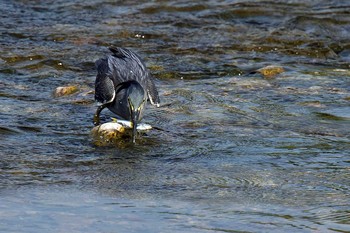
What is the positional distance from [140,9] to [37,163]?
698cm

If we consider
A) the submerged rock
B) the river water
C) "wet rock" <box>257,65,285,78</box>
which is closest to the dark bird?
the submerged rock

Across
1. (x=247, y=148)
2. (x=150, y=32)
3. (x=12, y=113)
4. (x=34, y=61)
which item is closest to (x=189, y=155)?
(x=247, y=148)

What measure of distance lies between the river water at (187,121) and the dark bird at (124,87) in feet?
0.82

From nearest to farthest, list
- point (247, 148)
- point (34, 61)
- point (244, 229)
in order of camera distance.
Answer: point (244, 229) → point (247, 148) → point (34, 61)

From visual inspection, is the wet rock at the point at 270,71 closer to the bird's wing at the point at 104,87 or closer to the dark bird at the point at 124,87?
the dark bird at the point at 124,87

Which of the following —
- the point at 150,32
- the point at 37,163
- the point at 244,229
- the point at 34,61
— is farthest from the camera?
the point at 150,32

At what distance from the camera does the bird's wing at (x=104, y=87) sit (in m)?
8.00

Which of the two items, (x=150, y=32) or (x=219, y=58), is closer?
(x=219, y=58)

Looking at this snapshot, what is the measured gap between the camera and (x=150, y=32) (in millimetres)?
12039

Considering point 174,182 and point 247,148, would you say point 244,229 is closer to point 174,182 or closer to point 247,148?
point 174,182

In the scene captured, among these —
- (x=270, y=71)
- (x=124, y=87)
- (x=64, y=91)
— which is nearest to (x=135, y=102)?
(x=124, y=87)

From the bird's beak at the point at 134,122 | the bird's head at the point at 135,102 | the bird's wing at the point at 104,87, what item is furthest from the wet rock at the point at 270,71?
the bird's beak at the point at 134,122

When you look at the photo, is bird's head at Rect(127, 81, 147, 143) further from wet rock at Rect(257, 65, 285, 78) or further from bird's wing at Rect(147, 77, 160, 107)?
wet rock at Rect(257, 65, 285, 78)

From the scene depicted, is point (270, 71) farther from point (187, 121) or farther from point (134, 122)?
point (134, 122)
